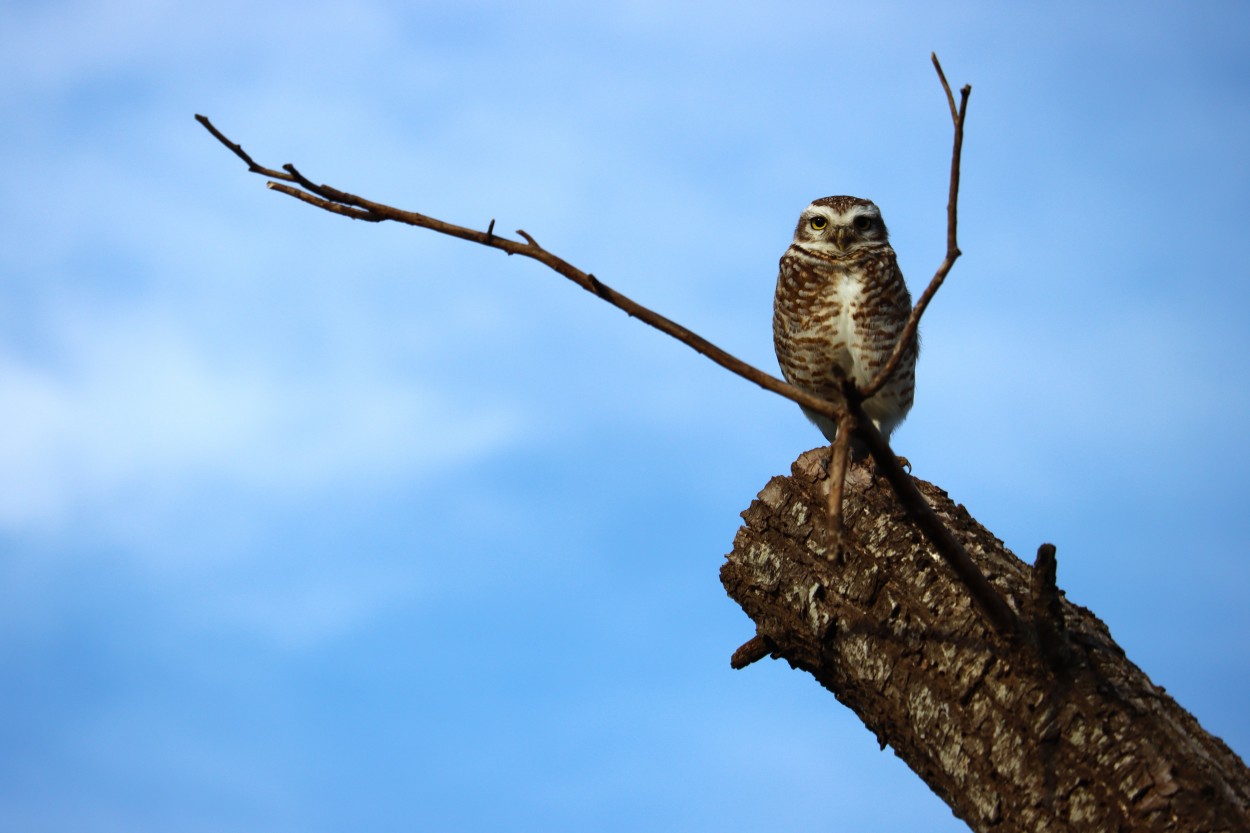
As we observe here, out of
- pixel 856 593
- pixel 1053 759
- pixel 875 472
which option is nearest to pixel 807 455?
pixel 875 472

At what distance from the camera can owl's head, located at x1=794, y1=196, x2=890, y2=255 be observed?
6984 mm

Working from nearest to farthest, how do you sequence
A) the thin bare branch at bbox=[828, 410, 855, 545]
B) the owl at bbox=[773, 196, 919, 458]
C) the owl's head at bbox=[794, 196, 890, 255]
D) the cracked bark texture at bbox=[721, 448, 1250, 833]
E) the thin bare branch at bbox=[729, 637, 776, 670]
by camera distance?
the thin bare branch at bbox=[828, 410, 855, 545] < the cracked bark texture at bbox=[721, 448, 1250, 833] < the thin bare branch at bbox=[729, 637, 776, 670] < the owl at bbox=[773, 196, 919, 458] < the owl's head at bbox=[794, 196, 890, 255]

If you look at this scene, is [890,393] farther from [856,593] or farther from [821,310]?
[856,593]

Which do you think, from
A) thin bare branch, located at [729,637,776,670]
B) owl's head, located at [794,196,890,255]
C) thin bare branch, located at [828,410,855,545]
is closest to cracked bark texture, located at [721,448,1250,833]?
thin bare branch, located at [729,637,776,670]

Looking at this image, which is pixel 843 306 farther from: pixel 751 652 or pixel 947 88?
pixel 947 88

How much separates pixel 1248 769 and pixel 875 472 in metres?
1.96

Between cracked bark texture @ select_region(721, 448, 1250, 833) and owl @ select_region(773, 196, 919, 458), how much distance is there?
3.47 feet

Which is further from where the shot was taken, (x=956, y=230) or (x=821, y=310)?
(x=821, y=310)

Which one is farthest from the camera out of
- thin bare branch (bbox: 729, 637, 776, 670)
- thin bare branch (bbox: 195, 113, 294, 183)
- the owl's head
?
the owl's head

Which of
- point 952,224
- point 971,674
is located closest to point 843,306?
point 971,674

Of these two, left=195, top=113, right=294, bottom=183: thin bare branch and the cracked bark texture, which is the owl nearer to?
the cracked bark texture

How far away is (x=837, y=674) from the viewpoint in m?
5.05

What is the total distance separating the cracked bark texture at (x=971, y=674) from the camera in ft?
12.9

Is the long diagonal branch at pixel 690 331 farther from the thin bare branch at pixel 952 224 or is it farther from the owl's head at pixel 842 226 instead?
the owl's head at pixel 842 226
